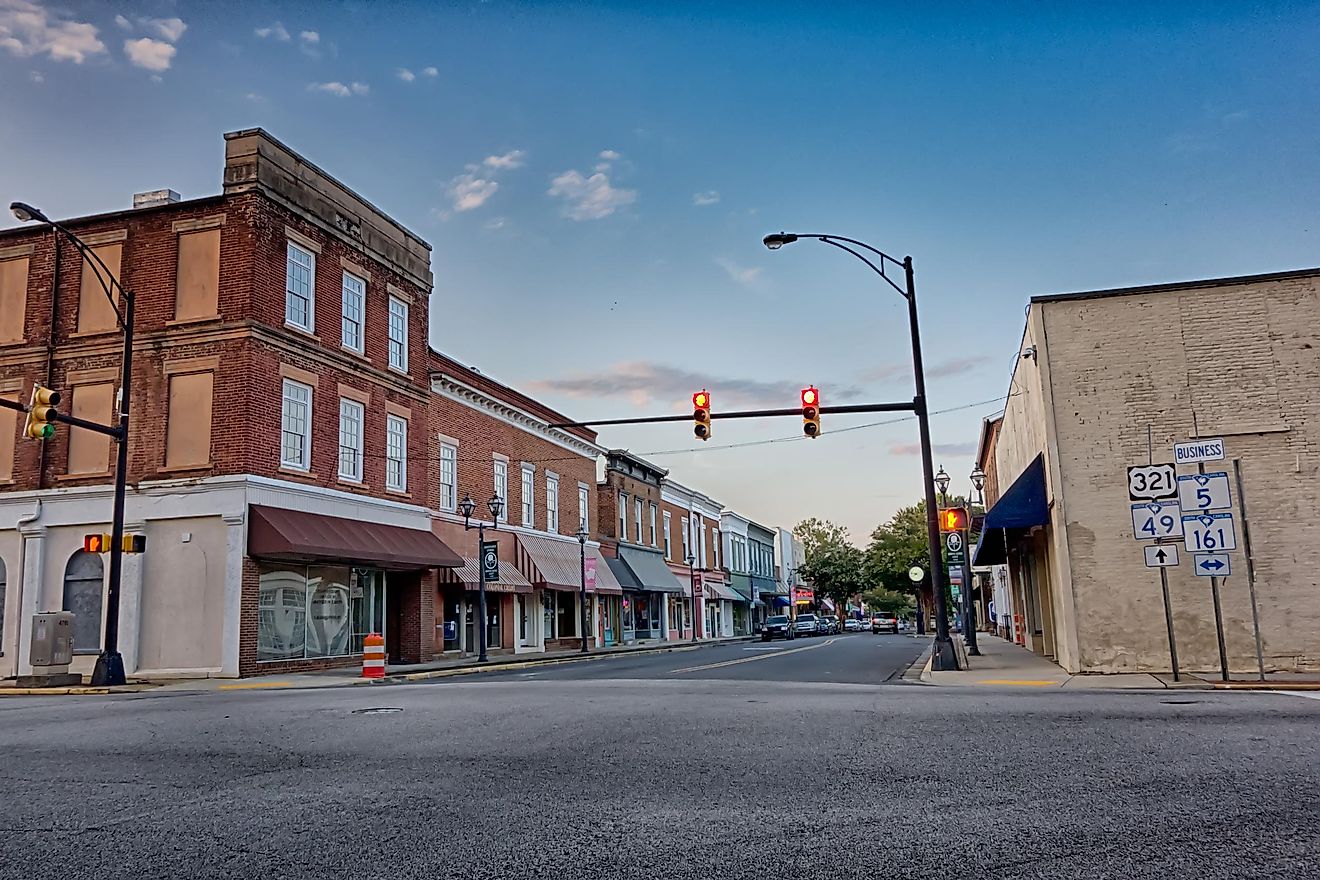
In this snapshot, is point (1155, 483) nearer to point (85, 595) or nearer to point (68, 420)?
point (68, 420)

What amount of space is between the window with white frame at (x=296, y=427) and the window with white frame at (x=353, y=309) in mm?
2552

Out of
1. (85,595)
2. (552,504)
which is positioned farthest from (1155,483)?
(552,504)

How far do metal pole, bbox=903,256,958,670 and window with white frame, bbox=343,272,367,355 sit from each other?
50.4 ft

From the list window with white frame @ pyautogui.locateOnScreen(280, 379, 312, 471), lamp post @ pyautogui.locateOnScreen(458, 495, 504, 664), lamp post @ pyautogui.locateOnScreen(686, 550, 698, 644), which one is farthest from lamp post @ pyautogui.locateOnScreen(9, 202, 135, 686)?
lamp post @ pyautogui.locateOnScreen(686, 550, 698, 644)

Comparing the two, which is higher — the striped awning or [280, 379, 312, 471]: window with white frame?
[280, 379, 312, 471]: window with white frame

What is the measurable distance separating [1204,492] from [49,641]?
69.6 ft

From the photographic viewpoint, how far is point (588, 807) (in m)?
6.03

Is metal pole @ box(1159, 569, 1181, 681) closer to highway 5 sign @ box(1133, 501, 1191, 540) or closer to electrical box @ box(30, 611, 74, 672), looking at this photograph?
highway 5 sign @ box(1133, 501, 1191, 540)

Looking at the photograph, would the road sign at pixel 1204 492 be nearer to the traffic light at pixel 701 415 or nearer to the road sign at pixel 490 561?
the traffic light at pixel 701 415

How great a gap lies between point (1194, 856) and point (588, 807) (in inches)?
122

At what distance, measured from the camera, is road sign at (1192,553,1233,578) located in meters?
14.2

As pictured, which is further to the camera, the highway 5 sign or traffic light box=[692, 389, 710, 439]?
traffic light box=[692, 389, 710, 439]

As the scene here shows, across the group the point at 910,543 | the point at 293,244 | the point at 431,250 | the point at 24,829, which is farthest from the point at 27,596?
the point at 910,543

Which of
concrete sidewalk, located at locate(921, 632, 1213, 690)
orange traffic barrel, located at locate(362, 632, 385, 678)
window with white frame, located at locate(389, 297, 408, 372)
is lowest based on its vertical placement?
concrete sidewalk, located at locate(921, 632, 1213, 690)
